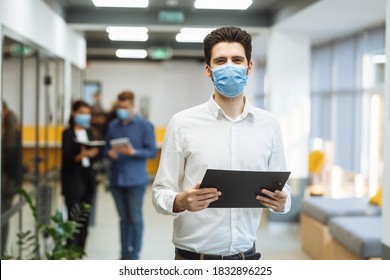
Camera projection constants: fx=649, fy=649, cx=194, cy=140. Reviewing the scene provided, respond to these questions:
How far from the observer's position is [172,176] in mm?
2152

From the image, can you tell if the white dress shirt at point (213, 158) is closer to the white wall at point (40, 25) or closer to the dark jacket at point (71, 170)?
the white wall at point (40, 25)

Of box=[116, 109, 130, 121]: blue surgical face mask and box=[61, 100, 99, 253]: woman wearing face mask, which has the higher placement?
box=[116, 109, 130, 121]: blue surgical face mask

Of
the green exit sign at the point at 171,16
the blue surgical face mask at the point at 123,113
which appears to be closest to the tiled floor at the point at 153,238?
the blue surgical face mask at the point at 123,113

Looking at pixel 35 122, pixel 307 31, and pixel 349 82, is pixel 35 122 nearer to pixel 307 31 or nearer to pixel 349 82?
pixel 307 31

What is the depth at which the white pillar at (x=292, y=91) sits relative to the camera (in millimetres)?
7137

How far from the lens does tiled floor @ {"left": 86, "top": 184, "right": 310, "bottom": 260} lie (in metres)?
5.41

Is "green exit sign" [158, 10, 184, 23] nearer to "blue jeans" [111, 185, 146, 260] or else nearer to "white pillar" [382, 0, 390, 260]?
"blue jeans" [111, 185, 146, 260]

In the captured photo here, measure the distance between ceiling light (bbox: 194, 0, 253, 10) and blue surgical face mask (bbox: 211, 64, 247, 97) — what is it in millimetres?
2986

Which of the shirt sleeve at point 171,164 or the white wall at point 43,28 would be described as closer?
the shirt sleeve at point 171,164

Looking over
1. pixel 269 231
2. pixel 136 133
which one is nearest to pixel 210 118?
pixel 136 133

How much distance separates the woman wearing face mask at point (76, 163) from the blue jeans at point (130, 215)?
28 centimetres

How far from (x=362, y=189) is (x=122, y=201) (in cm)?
376

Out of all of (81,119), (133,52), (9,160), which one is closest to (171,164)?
(9,160)

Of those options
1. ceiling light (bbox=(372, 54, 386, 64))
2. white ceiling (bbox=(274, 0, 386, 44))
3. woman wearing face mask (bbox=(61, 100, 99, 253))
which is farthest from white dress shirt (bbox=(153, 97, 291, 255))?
ceiling light (bbox=(372, 54, 386, 64))
